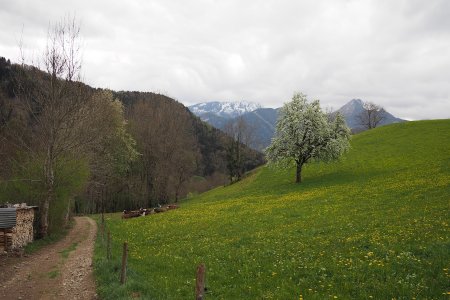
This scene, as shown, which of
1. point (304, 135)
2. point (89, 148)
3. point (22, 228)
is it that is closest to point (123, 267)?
point (22, 228)

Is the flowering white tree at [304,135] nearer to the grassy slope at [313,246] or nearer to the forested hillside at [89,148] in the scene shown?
the grassy slope at [313,246]

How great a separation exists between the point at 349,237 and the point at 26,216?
24.9 metres

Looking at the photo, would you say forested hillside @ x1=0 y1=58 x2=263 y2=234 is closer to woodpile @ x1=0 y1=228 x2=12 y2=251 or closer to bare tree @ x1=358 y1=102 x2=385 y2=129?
woodpile @ x1=0 y1=228 x2=12 y2=251

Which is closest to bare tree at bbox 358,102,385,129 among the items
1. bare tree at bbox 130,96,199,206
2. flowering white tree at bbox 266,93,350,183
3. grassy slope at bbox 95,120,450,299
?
bare tree at bbox 130,96,199,206

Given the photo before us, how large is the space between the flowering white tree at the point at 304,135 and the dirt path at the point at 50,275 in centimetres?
3252

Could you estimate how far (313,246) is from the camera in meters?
18.5

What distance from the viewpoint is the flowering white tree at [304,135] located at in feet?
173

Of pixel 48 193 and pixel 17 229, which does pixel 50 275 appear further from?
pixel 48 193

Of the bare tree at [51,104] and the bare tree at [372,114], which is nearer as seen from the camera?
the bare tree at [51,104]

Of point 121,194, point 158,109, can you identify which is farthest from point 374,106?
point 121,194

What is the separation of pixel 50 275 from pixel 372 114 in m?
131

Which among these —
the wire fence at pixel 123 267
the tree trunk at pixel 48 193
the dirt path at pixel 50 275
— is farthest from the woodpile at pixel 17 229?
the wire fence at pixel 123 267

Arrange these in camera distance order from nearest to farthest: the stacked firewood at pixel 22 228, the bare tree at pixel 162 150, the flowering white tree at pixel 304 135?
the stacked firewood at pixel 22 228
the flowering white tree at pixel 304 135
the bare tree at pixel 162 150

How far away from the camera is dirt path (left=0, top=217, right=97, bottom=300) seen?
52.7ft
